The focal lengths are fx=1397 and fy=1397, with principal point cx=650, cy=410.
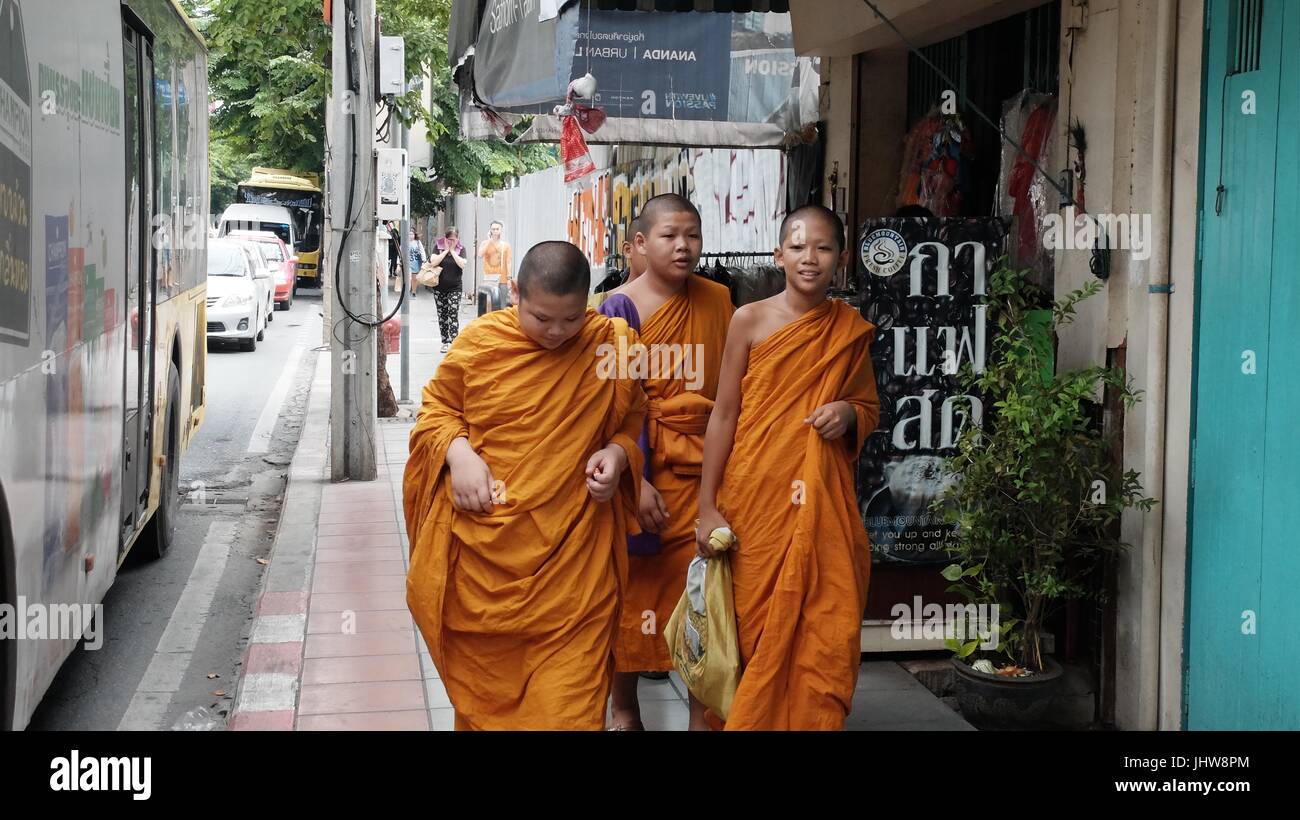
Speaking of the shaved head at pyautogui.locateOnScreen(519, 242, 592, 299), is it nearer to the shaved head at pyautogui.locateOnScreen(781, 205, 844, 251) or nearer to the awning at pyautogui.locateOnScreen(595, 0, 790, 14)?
the shaved head at pyautogui.locateOnScreen(781, 205, 844, 251)

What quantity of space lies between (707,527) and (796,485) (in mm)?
327

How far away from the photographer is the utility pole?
9938 mm

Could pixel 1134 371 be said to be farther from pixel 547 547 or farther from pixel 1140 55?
pixel 547 547

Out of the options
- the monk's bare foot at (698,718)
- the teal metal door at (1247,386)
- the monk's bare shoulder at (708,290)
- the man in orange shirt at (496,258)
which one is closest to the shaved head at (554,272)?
the monk's bare shoulder at (708,290)

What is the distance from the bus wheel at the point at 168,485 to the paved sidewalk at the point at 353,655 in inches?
25.8

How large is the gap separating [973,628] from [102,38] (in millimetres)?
4039

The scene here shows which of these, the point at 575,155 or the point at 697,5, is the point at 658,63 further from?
the point at 575,155

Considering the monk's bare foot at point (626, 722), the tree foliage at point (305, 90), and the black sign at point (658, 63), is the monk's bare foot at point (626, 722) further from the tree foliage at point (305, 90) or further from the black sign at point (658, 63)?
the tree foliage at point (305, 90)

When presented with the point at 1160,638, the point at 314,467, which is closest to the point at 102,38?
the point at 1160,638

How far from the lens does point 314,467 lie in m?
10.8

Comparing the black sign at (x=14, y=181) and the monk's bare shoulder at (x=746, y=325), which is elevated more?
the black sign at (x=14, y=181)

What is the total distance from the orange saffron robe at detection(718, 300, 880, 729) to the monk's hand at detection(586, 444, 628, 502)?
495mm

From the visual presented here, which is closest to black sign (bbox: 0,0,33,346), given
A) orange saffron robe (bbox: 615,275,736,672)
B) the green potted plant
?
orange saffron robe (bbox: 615,275,736,672)

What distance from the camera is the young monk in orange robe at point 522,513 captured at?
393cm
